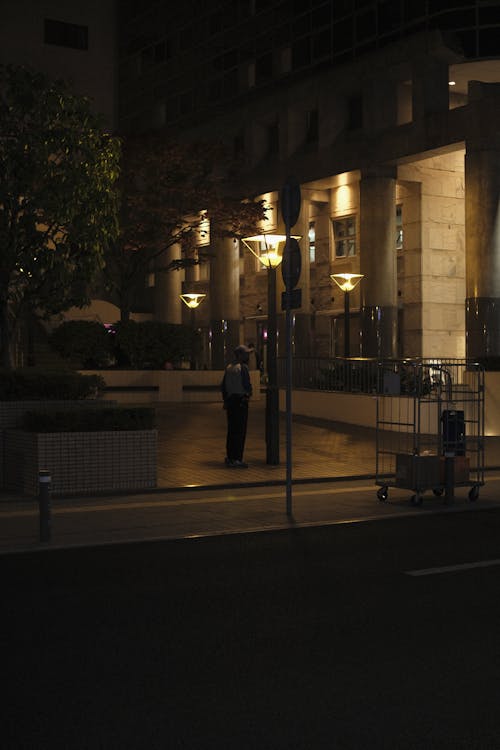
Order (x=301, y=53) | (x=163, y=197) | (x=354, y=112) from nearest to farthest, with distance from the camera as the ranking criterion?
(x=163, y=197), (x=354, y=112), (x=301, y=53)

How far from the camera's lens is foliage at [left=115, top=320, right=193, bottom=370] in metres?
32.2

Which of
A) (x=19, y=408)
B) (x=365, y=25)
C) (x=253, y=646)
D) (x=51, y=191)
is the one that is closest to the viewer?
(x=253, y=646)

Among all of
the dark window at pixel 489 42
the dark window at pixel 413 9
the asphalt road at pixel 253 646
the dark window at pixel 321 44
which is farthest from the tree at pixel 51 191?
the dark window at pixel 321 44

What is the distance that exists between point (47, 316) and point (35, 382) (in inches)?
76.8

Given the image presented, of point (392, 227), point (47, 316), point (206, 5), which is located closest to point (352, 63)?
point (392, 227)

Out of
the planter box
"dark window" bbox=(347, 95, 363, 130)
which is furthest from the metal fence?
"dark window" bbox=(347, 95, 363, 130)

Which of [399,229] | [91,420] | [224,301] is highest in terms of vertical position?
[399,229]

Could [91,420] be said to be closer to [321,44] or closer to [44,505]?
[44,505]

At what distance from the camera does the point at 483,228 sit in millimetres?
32156

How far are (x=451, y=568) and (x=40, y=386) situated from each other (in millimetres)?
8449

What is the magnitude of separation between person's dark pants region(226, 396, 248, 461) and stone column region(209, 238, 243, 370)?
29371mm

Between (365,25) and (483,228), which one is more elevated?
(365,25)

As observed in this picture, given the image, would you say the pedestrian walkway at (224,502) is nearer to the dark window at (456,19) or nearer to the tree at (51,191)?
the tree at (51,191)

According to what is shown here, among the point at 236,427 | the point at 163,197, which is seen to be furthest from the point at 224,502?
the point at 163,197
